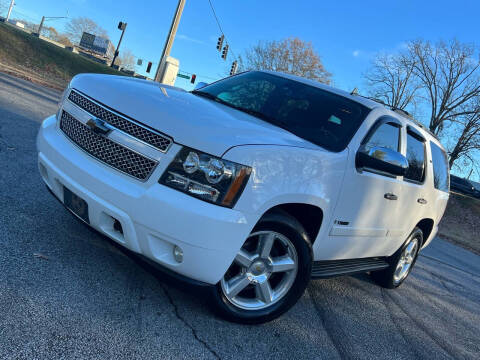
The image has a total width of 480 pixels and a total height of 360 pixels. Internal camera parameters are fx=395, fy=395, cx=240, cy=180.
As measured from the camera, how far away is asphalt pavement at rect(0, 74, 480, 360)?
2199 mm

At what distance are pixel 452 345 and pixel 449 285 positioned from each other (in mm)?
2949

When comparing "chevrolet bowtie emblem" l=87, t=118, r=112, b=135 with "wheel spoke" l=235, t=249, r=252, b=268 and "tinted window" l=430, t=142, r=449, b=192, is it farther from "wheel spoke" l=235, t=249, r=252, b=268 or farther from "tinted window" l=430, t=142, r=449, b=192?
"tinted window" l=430, t=142, r=449, b=192

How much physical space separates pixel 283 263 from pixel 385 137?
5.66 feet

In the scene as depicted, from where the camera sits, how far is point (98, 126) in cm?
266

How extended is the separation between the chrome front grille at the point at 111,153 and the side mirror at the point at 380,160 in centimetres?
172

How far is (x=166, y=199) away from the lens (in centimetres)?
234

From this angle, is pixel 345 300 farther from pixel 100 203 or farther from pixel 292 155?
pixel 100 203

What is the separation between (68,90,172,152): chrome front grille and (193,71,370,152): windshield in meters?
1.19

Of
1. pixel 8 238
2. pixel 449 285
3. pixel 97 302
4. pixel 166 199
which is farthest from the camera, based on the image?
pixel 449 285

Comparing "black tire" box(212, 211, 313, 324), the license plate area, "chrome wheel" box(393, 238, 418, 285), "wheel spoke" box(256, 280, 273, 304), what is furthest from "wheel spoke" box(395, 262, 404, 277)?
the license plate area

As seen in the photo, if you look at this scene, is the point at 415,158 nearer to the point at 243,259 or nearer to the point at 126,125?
the point at 243,259

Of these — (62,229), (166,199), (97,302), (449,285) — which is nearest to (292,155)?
(166,199)

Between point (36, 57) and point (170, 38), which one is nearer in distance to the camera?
point (170, 38)

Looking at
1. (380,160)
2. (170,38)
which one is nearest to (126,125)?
(380,160)
